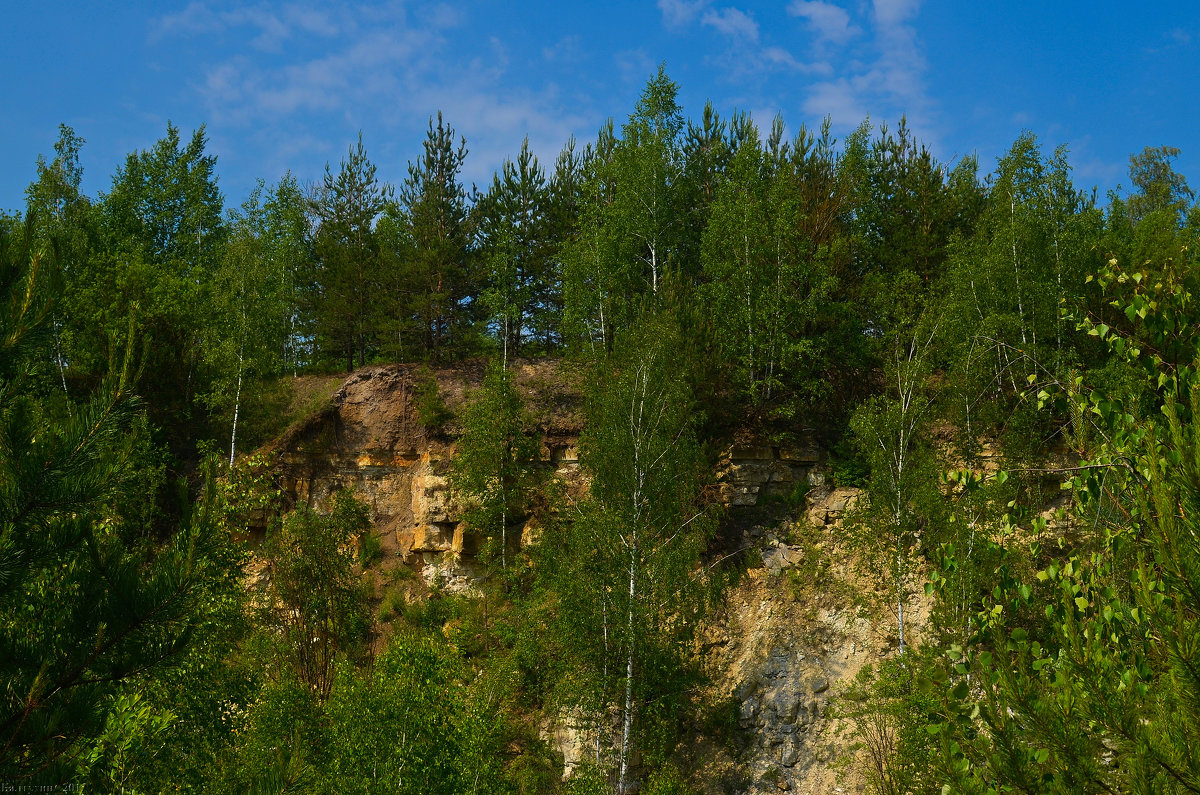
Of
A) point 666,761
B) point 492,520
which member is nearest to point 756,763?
point 666,761

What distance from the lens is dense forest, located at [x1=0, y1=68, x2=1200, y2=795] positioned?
4.62 meters

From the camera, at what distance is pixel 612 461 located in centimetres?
2062

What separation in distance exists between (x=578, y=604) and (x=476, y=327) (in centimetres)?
1644

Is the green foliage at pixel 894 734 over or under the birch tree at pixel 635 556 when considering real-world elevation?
under

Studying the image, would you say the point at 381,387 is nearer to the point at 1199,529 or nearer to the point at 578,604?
the point at 578,604

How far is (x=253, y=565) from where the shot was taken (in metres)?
28.7

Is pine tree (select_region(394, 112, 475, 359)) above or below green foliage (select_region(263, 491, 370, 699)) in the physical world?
above

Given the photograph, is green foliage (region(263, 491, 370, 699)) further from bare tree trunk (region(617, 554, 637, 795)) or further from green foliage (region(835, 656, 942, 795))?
green foliage (region(835, 656, 942, 795))

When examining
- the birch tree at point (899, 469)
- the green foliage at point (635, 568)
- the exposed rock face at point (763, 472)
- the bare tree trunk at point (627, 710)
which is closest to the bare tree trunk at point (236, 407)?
the green foliage at point (635, 568)

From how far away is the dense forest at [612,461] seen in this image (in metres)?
4.62

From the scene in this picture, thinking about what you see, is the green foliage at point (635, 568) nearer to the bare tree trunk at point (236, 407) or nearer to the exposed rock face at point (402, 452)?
the exposed rock face at point (402, 452)

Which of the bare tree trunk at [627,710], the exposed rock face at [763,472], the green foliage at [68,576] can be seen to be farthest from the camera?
the exposed rock face at [763,472]

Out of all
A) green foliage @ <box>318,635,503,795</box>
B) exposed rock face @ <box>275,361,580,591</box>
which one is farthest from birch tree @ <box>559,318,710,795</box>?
exposed rock face @ <box>275,361,580,591</box>

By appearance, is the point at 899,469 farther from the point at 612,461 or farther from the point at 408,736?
the point at 408,736
